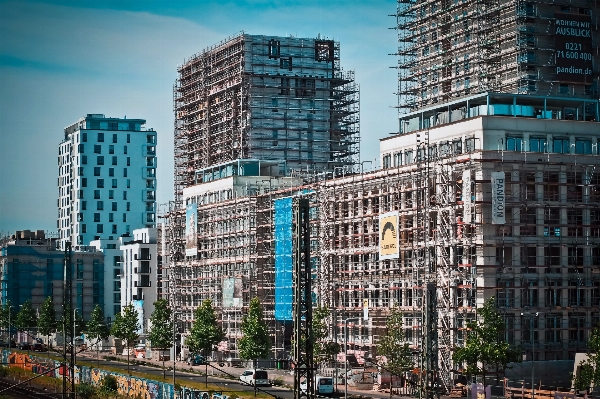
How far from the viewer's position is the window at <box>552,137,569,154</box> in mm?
111188

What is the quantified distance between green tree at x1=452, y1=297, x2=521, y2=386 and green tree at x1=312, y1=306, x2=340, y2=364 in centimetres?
1840

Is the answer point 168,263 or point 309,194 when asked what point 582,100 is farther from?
point 168,263

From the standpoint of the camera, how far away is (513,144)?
10919 cm

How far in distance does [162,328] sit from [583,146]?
6482 centimetres

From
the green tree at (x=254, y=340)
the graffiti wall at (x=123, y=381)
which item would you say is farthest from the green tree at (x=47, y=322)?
the green tree at (x=254, y=340)

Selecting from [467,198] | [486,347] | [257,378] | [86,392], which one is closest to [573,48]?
[467,198]

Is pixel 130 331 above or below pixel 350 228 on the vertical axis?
below

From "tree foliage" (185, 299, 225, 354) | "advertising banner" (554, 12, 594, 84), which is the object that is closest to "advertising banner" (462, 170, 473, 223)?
"advertising banner" (554, 12, 594, 84)

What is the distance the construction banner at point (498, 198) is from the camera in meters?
103

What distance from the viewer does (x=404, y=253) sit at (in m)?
115

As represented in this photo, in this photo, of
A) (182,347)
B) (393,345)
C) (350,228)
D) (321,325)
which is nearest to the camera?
(393,345)

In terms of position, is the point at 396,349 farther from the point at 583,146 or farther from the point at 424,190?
the point at 583,146

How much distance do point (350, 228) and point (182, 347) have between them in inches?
1756

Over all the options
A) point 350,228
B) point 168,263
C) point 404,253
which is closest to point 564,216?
point 404,253
